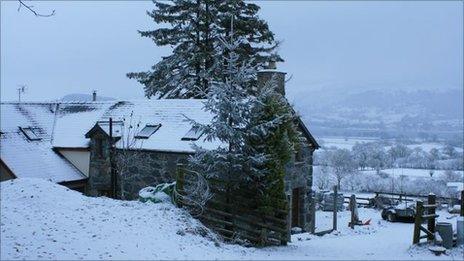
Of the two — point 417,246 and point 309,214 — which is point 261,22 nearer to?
point 309,214

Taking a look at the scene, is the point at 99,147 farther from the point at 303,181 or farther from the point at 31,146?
the point at 303,181

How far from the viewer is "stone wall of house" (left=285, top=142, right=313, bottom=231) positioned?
23.8 m

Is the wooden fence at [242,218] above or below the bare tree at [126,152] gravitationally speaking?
below

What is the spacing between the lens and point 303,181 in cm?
2455

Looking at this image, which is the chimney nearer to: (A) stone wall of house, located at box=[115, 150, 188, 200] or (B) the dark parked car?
(A) stone wall of house, located at box=[115, 150, 188, 200]

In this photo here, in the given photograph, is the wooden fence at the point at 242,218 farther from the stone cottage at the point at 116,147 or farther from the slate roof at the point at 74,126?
the stone cottage at the point at 116,147

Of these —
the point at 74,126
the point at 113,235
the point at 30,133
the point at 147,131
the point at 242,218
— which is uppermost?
the point at 74,126

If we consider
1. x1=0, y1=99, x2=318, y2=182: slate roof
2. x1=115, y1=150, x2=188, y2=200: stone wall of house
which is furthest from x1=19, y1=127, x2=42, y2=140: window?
x1=115, y1=150, x2=188, y2=200: stone wall of house

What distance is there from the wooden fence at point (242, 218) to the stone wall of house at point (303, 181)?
24.2 ft

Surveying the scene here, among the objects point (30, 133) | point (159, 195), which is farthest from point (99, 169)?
point (159, 195)

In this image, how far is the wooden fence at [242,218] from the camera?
15789 mm

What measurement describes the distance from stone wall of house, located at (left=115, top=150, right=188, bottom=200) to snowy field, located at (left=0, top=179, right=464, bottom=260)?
6.08 metres

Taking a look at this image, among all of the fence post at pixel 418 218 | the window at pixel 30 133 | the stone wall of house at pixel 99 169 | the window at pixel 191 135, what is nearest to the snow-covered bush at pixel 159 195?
the window at pixel 191 135

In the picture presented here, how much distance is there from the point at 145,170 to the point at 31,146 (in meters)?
6.47
